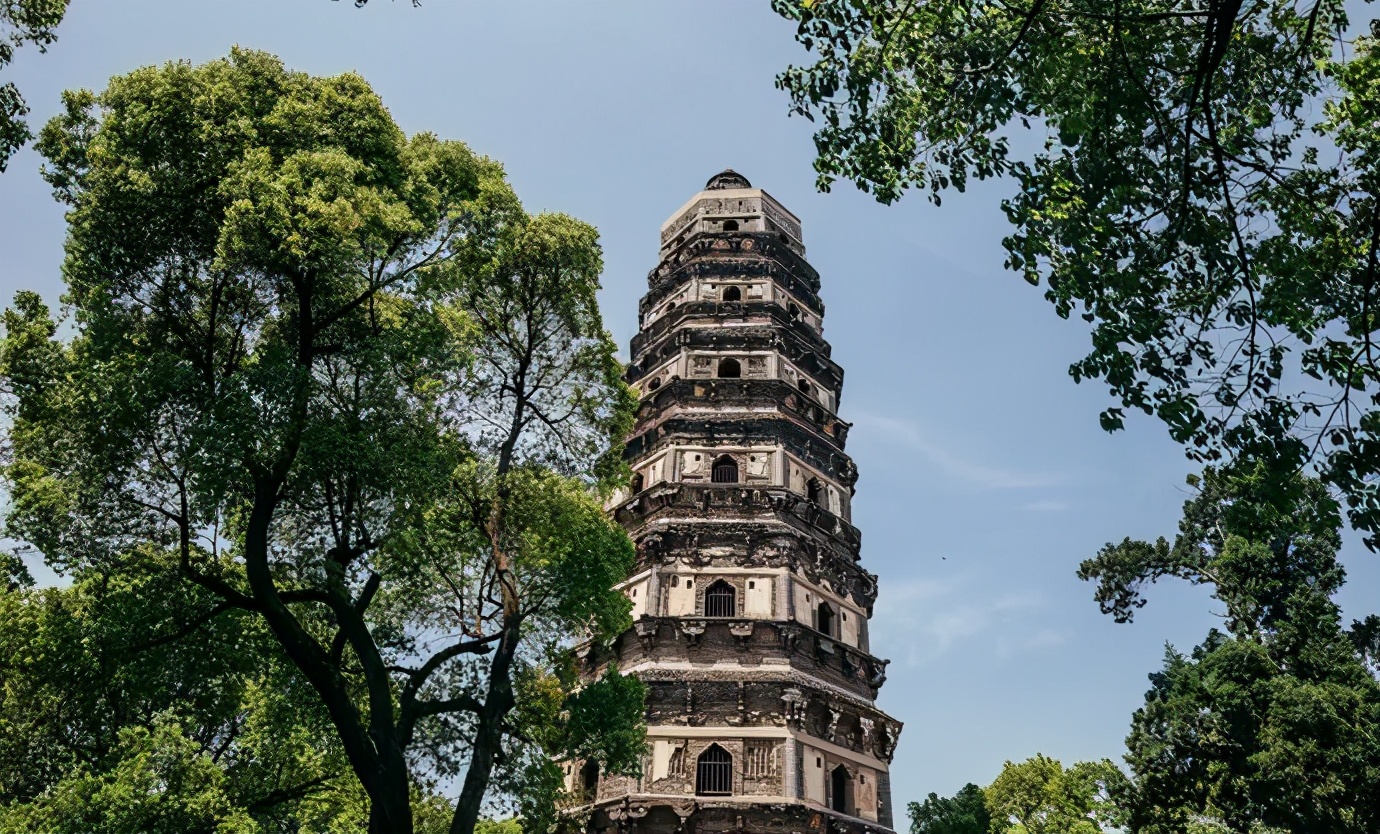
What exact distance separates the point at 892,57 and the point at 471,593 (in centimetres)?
848

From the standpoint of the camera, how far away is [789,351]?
85.6 ft

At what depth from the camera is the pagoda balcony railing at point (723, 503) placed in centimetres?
2248

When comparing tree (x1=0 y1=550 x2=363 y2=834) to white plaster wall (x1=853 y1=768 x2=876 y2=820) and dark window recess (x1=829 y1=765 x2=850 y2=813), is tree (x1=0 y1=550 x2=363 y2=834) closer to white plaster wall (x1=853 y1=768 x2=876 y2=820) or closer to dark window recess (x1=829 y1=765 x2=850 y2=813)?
dark window recess (x1=829 y1=765 x2=850 y2=813)

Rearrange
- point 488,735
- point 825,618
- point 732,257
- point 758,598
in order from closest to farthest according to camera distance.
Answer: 1. point 488,735
2. point 758,598
3. point 825,618
4. point 732,257

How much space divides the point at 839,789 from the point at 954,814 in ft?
53.9

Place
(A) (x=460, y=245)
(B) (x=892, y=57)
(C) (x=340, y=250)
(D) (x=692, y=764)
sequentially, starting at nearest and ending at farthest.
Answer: (B) (x=892, y=57), (C) (x=340, y=250), (A) (x=460, y=245), (D) (x=692, y=764)

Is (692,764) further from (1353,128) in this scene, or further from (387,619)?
(1353,128)

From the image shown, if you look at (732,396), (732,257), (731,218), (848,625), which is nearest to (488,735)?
(848,625)

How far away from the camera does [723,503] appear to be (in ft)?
74.3

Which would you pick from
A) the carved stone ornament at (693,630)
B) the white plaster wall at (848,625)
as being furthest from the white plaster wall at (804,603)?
the carved stone ornament at (693,630)

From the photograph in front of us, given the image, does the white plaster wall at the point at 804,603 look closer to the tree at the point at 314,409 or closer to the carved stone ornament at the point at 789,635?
the carved stone ornament at the point at 789,635

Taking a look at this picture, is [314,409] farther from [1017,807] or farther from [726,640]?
[1017,807]

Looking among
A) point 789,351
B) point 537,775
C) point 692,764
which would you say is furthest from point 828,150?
point 789,351

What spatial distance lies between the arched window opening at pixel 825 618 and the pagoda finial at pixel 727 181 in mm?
15366
